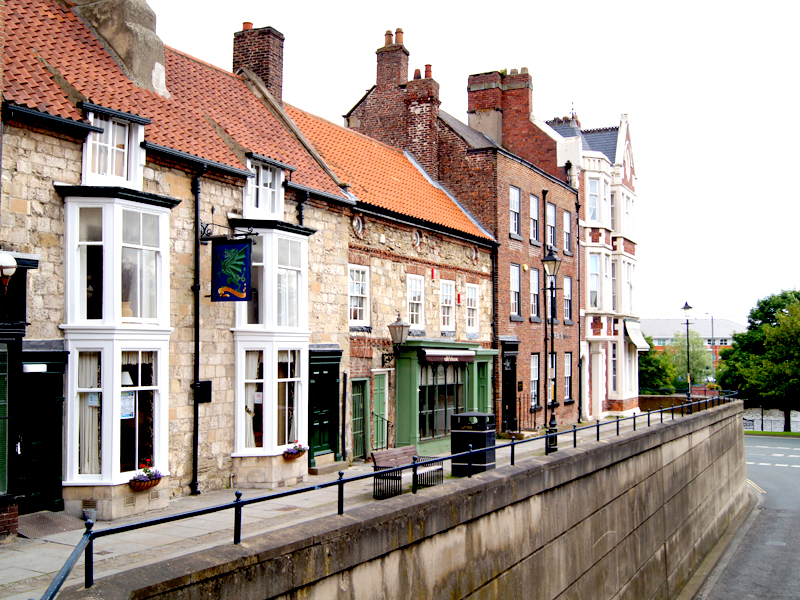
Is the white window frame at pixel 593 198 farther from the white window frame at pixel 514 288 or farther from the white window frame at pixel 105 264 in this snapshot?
the white window frame at pixel 105 264

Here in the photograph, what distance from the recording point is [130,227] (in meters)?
12.8

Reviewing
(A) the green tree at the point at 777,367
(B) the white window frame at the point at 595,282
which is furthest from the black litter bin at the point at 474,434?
(A) the green tree at the point at 777,367

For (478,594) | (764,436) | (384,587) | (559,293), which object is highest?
(559,293)

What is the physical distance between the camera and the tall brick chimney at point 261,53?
2053 centimetres

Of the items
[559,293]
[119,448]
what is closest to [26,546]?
[119,448]

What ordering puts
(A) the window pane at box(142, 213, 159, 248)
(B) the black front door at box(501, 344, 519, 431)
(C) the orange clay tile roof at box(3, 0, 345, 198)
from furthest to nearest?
(B) the black front door at box(501, 344, 519, 431) < (A) the window pane at box(142, 213, 159, 248) < (C) the orange clay tile roof at box(3, 0, 345, 198)

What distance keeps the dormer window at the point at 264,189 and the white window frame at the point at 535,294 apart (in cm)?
1463

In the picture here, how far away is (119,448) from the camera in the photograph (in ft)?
40.4

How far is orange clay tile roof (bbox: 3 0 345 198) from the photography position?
1254cm

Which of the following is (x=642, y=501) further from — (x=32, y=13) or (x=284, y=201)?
(x=32, y=13)

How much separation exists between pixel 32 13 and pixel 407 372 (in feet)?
40.0

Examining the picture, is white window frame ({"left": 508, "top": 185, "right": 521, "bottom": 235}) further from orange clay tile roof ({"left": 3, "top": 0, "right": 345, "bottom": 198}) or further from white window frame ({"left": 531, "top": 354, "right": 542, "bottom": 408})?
orange clay tile roof ({"left": 3, "top": 0, "right": 345, "bottom": 198})

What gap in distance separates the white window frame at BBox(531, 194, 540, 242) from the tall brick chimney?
12.2 metres

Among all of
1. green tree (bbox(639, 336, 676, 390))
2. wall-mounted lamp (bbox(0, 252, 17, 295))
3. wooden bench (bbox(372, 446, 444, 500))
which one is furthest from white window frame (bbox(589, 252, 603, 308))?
green tree (bbox(639, 336, 676, 390))
